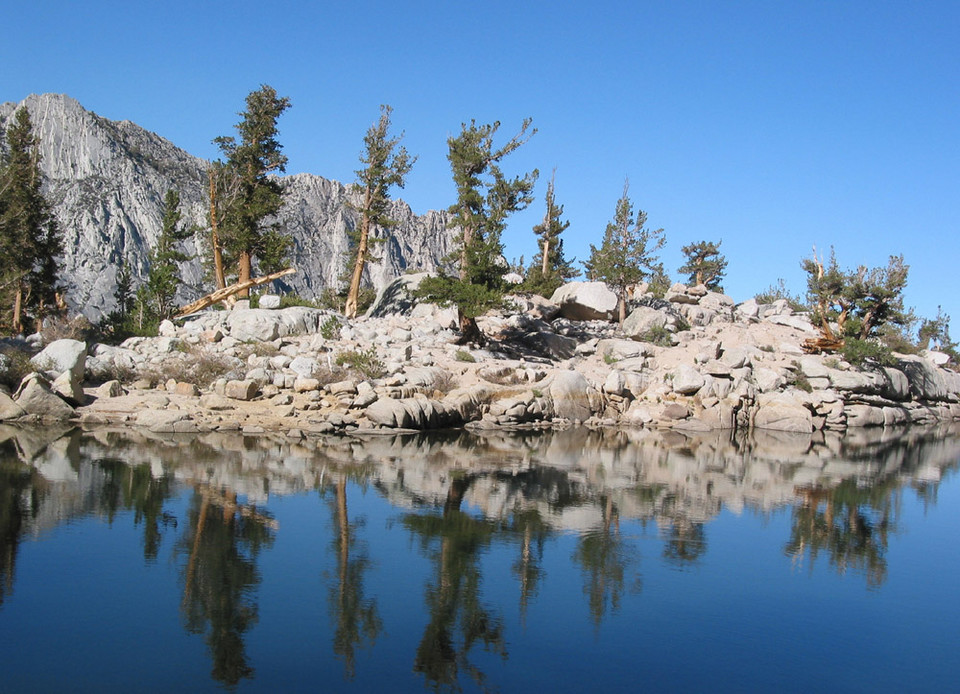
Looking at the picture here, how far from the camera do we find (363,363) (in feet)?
82.2

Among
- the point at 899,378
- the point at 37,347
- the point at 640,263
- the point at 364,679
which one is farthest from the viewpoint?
the point at 640,263

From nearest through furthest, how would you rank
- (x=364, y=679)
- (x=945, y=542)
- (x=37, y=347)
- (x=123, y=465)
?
(x=364, y=679), (x=945, y=542), (x=123, y=465), (x=37, y=347)

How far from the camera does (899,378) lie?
123ft

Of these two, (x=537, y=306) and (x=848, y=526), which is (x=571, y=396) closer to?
(x=537, y=306)

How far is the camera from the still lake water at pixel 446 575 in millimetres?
7406

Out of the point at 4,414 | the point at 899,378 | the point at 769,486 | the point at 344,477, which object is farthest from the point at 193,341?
the point at 899,378

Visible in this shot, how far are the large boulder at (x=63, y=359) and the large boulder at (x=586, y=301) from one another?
2382cm

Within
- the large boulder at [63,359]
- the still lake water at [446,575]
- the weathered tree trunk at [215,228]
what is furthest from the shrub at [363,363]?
the weathered tree trunk at [215,228]

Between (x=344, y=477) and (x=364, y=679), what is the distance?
9.03 meters

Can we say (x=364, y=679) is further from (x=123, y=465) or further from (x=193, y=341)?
(x=193, y=341)

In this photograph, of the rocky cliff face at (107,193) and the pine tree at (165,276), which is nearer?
the pine tree at (165,276)

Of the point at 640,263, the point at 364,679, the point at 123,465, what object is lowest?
the point at 364,679

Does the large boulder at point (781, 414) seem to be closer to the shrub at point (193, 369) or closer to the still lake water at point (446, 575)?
the still lake water at point (446, 575)

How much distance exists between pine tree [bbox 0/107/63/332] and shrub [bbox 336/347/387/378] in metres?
12.5
